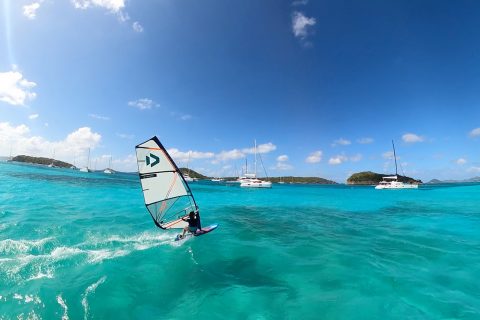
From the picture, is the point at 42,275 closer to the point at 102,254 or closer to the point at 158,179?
the point at 102,254

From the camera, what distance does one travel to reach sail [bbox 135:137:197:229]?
13.3 meters

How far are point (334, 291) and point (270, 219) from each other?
16337mm

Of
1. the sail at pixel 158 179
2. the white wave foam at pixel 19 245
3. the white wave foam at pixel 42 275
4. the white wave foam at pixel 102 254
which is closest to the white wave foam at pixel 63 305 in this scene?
the white wave foam at pixel 42 275

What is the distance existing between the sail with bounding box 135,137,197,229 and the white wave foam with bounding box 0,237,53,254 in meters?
6.44

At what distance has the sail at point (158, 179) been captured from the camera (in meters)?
13.3

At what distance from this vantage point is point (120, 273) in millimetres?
11047

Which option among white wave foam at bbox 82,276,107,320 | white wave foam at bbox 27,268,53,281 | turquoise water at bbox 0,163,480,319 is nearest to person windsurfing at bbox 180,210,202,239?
turquoise water at bbox 0,163,480,319

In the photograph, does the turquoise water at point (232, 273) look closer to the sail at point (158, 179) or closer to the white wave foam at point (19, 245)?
the white wave foam at point (19, 245)

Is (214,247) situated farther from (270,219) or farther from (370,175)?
(370,175)

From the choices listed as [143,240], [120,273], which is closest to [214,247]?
[143,240]

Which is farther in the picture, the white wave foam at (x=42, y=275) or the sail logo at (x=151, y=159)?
the sail logo at (x=151, y=159)

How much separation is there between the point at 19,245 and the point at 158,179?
8100 mm

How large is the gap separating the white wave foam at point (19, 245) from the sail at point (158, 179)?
21.1ft

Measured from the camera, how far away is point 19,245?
1371 centimetres
